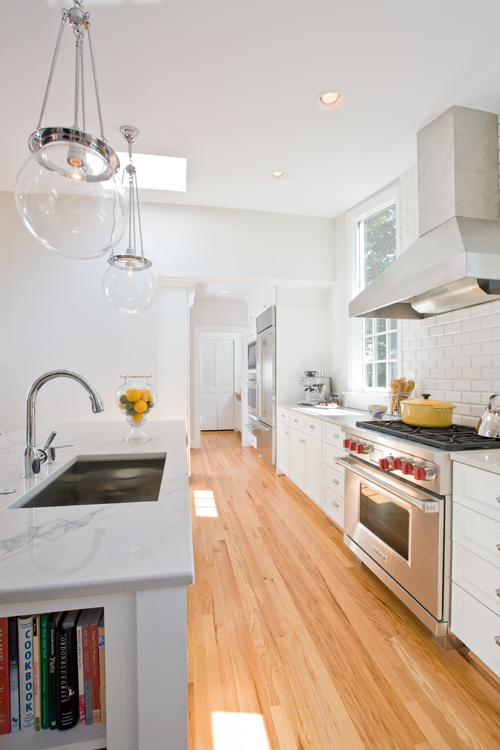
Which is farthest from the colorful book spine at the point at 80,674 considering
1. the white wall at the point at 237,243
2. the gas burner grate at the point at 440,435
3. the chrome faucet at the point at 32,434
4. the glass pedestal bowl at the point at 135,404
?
the white wall at the point at 237,243

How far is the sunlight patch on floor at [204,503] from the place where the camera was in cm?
321

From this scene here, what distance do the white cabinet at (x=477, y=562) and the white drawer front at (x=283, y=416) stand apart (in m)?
2.44

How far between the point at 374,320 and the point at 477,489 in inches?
87.0

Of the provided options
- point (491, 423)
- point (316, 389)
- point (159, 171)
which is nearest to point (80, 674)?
point (491, 423)

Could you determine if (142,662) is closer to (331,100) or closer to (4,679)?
(4,679)

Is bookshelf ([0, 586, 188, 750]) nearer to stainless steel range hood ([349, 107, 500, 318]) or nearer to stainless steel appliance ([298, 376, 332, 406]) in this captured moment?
stainless steel range hood ([349, 107, 500, 318])

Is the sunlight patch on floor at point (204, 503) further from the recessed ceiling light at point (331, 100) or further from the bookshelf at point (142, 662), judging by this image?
the recessed ceiling light at point (331, 100)

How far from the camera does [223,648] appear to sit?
1.64m

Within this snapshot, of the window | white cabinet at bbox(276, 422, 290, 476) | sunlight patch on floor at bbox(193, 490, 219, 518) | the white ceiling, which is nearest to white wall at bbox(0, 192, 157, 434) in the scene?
the white ceiling

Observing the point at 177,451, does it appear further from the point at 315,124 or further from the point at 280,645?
the point at 315,124

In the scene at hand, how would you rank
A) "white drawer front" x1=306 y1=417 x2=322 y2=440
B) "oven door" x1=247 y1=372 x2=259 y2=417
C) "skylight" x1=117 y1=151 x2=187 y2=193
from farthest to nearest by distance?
"oven door" x1=247 y1=372 x2=259 y2=417 < "white drawer front" x1=306 y1=417 x2=322 y2=440 < "skylight" x1=117 y1=151 x2=187 y2=193

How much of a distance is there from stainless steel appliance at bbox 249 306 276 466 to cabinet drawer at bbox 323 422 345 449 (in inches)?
56.2

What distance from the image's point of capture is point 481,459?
4.83 feet

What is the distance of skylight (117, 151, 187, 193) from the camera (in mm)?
2901
